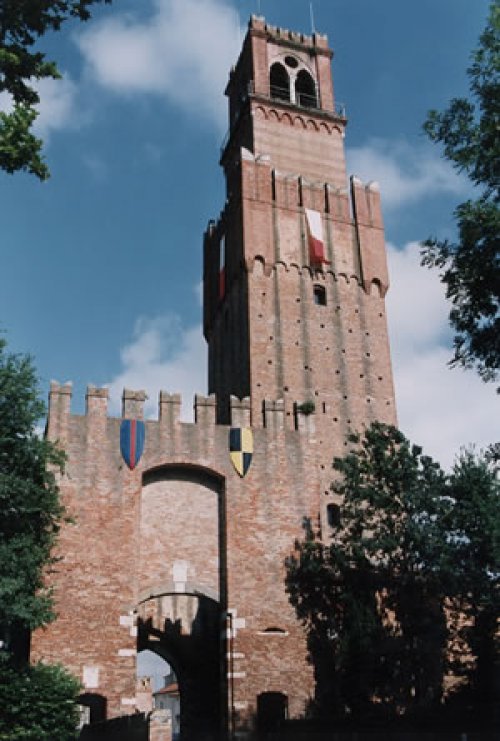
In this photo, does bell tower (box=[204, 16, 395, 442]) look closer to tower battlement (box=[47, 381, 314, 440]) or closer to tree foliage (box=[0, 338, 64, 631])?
tower battlement (box=[47, 381, 314, 440])

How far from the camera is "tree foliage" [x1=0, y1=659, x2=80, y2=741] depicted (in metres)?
18.4

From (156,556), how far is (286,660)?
5032 mm

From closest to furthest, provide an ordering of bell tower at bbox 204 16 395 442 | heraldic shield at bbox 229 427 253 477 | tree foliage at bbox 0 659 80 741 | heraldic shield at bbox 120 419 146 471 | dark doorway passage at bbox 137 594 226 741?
tree foliage at bbox 0 659 80 741 < heraldic shield at bbox 120 419 146 471 < heraldic shield at bbox 229 427 253 477 < dark doorway passage at bbox 137 594 226 741 < bell tower at bbox 204 16 395 442

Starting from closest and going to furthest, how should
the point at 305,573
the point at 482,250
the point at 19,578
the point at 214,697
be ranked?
the point at 482,250
the point at 19,578
the point at 305,573
the point at 214,697

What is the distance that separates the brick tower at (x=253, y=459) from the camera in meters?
23.1

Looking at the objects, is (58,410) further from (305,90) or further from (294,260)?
(305,90)

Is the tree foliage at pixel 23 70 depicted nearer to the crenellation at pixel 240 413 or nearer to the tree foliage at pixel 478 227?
the tree foliage at pixel 478 227

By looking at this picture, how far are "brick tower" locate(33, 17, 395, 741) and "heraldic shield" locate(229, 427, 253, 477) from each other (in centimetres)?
21

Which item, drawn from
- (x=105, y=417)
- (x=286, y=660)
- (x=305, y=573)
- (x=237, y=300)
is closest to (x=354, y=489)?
(x=305, y=573)

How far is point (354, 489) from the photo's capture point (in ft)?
79.1

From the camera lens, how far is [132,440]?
82.3ft

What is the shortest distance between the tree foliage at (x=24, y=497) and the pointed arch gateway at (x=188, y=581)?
4036mm

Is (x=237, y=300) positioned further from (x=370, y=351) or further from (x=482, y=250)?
(x=482, y=250)

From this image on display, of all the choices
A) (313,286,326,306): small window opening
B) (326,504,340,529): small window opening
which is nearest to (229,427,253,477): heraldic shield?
(326,504,340,529): small window opening
